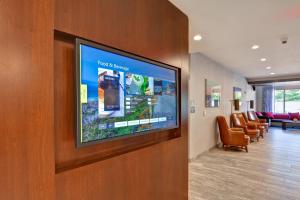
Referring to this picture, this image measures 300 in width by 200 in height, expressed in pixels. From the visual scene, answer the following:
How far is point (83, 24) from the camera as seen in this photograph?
4.14ft

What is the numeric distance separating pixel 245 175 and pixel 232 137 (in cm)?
185

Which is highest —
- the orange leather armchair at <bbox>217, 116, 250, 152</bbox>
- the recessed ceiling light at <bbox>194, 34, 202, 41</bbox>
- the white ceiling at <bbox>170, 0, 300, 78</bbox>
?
the white ceiling at <bbox>170, 0, 300, 78</bbox>

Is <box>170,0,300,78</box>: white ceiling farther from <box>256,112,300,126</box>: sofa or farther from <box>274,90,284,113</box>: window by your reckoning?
<box>274,90,284,113</box>: window

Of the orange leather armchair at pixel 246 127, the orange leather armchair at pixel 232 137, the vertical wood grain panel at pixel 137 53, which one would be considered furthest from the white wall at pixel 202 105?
the vertical wood grain panel at pixel 137 53

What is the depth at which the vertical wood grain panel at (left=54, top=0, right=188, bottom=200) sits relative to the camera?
46.9 inches

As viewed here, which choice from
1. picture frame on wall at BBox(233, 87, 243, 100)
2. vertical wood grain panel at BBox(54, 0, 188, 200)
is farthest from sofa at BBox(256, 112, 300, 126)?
vertical wood grain panel at BBox(54, 0, 188, 200)

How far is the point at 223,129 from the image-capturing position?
550cm

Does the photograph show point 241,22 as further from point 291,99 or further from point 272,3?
point 291,99

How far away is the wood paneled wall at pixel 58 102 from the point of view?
914 millimetres

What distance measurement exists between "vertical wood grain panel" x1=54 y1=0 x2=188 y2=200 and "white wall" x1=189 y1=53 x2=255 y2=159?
2120 mm

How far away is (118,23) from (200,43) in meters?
2.42

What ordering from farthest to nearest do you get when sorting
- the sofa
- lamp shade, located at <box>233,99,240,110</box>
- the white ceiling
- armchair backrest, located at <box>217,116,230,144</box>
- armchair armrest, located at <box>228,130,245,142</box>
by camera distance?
1. the sofa
2. lamp shade, located at <box>233,99,240,110</box>
3. armchair backrest, located at <box>217,116,230,144</box>
4. armchair armrest, located at <box>228,130,245,142</box>
5. the white ceiling

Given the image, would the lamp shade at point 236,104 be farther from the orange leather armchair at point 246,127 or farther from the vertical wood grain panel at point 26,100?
the vertical wood grain panel at point 26,100

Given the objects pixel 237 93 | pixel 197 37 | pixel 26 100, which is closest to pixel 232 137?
pixel 237 93
